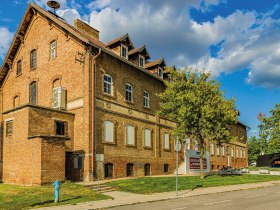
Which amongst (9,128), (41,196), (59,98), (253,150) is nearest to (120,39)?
(59,98)

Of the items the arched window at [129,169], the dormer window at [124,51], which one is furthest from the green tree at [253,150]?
the dormer window at [124,51]

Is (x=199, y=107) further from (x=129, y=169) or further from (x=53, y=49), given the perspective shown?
(x=53, y=49)

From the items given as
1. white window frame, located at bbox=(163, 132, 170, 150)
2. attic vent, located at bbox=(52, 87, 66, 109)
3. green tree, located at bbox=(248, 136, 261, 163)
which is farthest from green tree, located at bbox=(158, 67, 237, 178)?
green tree, located at bbox=(248, 136, 261, 163)

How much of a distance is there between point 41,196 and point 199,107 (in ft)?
50.7

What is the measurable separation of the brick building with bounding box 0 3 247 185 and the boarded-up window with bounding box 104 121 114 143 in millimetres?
78

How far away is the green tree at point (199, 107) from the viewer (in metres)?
26.9

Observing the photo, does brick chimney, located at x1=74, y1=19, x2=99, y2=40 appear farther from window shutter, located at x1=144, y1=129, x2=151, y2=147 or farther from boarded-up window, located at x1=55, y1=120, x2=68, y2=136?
boarded-up window, located at x1=55, y1=120, x2=68, y2=136

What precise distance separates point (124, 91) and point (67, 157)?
24.6 ft

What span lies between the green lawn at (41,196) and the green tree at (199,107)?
38.3 ft

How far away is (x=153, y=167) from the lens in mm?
30797

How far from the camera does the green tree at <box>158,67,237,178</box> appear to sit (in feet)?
88.2

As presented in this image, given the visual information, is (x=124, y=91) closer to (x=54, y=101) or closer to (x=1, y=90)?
(x=54, y=101)

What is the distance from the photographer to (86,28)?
3244 cm

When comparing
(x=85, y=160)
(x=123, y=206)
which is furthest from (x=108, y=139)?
(x=123, y=206)
